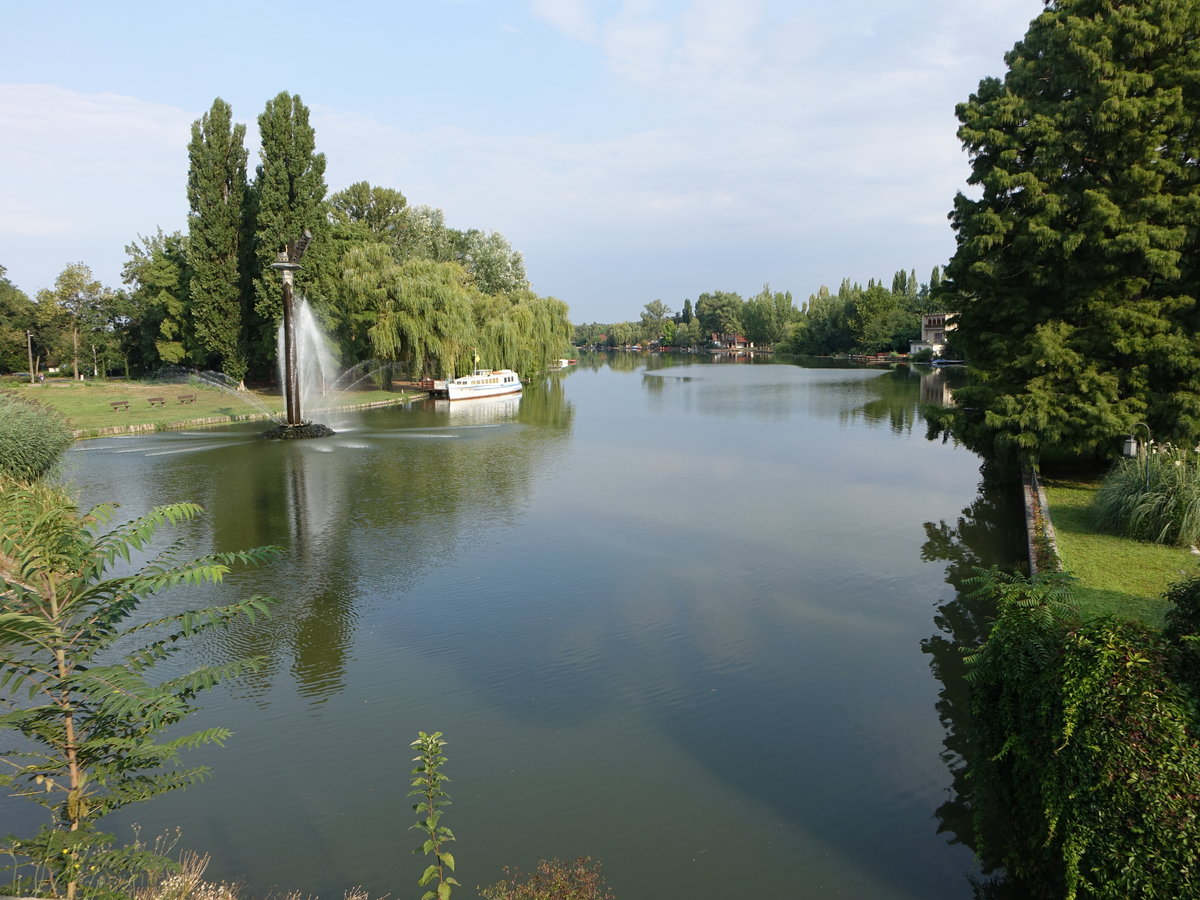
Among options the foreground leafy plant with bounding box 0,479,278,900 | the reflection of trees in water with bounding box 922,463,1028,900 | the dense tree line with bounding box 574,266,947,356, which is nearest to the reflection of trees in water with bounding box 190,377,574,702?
the foreground leafy plant with bounding box 0,479,278,900

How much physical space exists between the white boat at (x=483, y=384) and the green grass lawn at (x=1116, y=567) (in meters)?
34.4

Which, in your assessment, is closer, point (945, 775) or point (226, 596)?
point (945, 775)

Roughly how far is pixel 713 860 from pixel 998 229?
1482 centimetres

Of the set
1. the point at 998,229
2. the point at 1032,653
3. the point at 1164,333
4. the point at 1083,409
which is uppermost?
the point at 998,229

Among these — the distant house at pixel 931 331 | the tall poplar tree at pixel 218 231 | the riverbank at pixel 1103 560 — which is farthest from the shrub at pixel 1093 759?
the distant house at pixel 931 331

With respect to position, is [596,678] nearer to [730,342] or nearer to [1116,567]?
[1116,567]

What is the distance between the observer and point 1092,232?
15.1 metres

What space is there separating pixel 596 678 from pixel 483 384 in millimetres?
37528

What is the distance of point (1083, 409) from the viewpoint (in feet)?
49.1

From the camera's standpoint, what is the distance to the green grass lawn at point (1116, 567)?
8.80 m

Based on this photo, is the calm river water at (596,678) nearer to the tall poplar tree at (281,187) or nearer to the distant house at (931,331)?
the tall poplar tree at (281,187)

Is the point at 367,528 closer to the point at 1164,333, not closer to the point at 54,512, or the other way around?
the point at 54,512

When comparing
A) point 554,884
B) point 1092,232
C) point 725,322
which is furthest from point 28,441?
point 725,322

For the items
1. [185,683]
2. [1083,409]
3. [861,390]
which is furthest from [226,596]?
[861,390]
